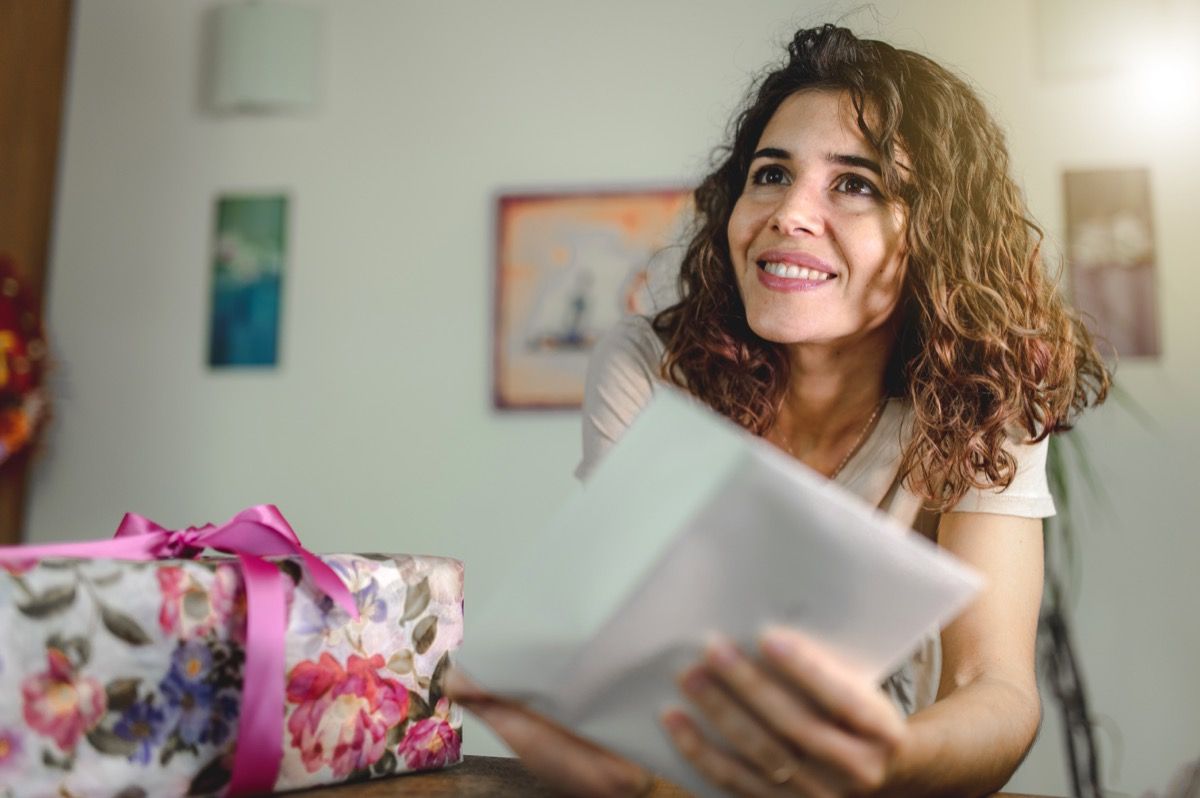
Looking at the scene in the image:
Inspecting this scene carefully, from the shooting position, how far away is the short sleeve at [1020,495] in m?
0.99

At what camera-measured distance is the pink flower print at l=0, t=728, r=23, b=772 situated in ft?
1.75

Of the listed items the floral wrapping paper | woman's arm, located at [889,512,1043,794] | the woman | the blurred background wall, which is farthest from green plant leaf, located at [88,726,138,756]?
the blurred background wall

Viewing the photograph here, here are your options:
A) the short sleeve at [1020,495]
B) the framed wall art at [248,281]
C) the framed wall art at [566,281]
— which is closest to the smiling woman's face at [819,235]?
the short sleeve at [1020,495]

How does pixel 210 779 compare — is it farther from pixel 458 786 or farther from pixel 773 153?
pixel 773 153

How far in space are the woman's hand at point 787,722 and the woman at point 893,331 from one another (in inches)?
12.8

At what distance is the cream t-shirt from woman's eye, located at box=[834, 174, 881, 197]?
0.25m

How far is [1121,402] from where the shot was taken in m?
2.09

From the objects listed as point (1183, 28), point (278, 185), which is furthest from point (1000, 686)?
point (278, 185)

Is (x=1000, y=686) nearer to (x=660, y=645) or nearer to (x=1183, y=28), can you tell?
(x=660, y=645)

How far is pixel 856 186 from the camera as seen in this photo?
1.08m

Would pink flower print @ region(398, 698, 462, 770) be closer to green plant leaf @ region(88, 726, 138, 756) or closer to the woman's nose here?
green plant leaf @ region(88, 726, 138, 756)

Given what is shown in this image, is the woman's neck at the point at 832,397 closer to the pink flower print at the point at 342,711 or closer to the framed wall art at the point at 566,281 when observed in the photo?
the pink flower print at the point at 342,711

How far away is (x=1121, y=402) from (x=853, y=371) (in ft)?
4.00

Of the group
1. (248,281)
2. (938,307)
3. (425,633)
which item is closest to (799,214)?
(938,307)
